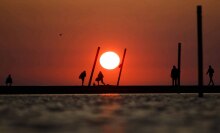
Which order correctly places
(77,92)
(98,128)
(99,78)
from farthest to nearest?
(99,78)
(77,92)
(98,128)

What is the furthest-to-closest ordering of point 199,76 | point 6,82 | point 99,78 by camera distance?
point 6,82, point 99,78, point 199,76

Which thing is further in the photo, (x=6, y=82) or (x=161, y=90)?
(x=6, y=82)

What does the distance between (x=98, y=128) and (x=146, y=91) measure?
27652mm

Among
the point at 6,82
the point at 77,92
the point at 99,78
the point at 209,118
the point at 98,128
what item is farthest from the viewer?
the point at 6,82

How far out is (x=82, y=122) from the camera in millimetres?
11625

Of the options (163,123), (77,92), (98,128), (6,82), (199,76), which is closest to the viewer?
(98,128)

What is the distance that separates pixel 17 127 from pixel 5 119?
2031mm

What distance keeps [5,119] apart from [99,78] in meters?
34.5

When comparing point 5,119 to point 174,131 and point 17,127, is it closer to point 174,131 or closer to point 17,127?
point 17,127

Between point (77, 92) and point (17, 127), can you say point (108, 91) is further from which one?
point (17, 127)

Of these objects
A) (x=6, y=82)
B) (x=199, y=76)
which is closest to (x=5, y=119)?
(x=199, y=76)

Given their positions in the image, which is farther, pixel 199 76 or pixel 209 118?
pixel 199 76

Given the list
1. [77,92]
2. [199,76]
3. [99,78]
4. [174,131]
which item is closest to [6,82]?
[99,78]

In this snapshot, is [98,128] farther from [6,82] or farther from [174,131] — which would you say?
[6,82]
